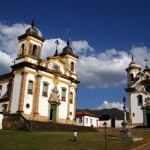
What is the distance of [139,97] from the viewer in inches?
1892

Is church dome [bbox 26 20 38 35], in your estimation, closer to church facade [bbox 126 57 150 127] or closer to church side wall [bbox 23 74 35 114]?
church side wall [bbox 23 74 35 114]

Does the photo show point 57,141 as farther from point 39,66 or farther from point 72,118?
point 72,118

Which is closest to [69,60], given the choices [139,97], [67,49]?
[67,49]

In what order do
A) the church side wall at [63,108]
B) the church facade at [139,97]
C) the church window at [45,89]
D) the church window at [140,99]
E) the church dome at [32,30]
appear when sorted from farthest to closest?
the church window at [140,99], the church facade at [139,97], the church side wall at [63,108], the church dome at [32,30], the church window at [45,89]

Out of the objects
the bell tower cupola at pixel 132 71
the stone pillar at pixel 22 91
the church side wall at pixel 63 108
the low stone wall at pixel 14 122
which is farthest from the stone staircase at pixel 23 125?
the bell tower cupola at pixel 132 71

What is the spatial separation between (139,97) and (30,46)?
22.9m

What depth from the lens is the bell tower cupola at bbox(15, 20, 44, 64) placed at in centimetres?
3766

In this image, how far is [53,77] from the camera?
40438 mm

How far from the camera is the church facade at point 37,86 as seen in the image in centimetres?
3584

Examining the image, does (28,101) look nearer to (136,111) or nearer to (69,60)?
(69,60)

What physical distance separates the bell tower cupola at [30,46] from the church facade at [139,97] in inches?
798

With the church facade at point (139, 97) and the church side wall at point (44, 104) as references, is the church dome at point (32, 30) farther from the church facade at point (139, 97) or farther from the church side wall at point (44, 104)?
the church facade at point (139, 97)

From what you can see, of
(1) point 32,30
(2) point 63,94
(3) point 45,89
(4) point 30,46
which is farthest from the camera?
(2) point 63,94

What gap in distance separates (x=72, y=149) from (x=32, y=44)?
900 inches
